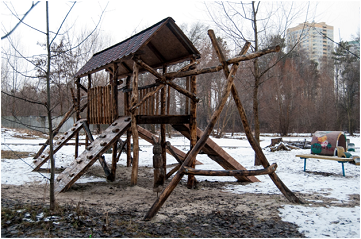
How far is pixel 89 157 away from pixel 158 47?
11.2 feet

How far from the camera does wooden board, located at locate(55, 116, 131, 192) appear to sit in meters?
5.51

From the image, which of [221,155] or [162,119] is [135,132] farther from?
[221,155]

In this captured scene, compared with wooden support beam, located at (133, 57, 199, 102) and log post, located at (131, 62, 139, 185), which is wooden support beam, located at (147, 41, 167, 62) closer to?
wooden support beam, located at (133, 57, 199, 102)

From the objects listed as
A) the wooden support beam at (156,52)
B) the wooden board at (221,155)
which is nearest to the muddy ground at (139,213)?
the wooden board at (221,155)

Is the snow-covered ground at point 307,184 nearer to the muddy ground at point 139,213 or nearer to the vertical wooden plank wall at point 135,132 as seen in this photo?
the muddy ground at point 139,213

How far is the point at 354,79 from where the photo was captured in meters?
27.5

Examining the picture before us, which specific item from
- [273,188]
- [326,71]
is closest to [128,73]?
[273,188]

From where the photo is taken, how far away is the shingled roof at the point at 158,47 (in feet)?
19.9

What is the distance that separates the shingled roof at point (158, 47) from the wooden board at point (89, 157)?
1.57 metres

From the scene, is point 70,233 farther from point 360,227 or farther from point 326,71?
point 326,71

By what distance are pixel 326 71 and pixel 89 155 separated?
3599 cm

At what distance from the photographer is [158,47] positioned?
732 centimetres

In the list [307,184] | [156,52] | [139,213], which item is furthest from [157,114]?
[307,184]

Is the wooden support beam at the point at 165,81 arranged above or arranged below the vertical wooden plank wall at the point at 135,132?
above
